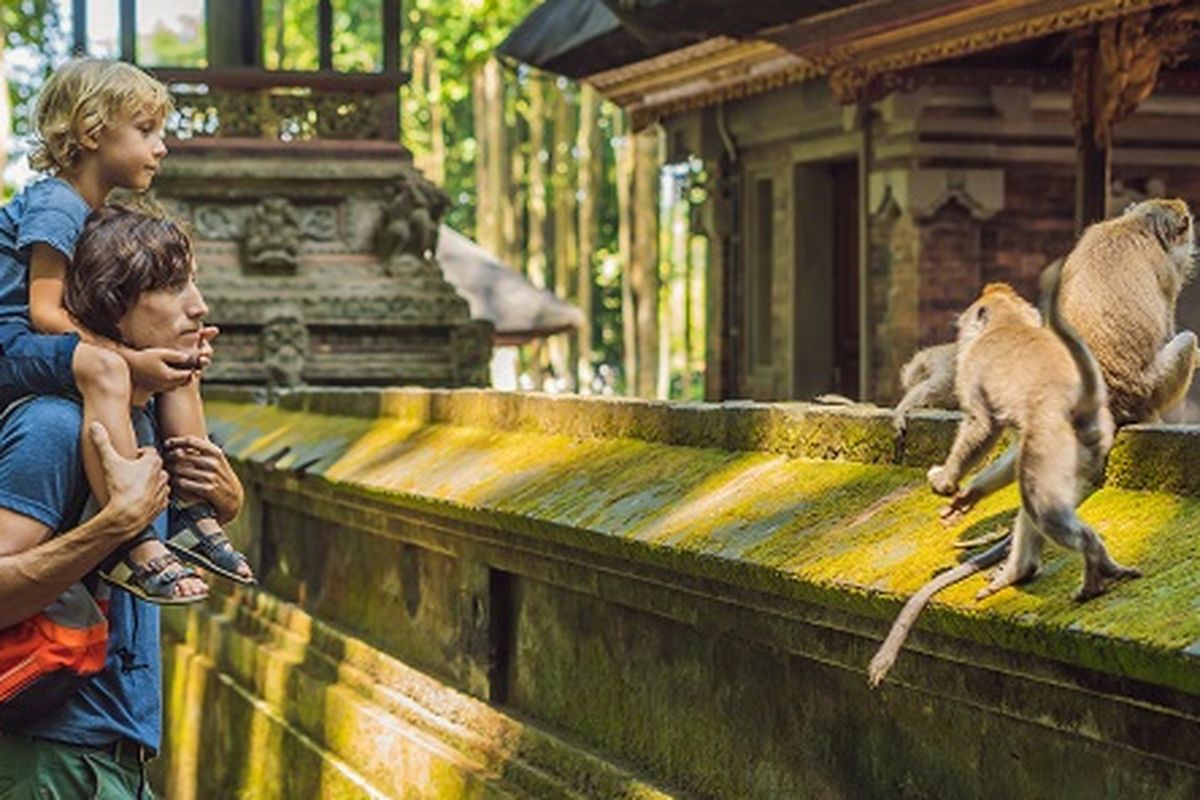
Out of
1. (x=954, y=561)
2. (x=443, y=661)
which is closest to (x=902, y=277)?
(x=443, y=661)

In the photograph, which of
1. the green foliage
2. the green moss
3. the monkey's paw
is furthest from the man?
the green foliage

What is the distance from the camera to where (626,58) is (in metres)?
20.6

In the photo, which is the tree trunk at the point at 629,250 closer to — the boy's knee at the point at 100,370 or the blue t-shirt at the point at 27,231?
the blue t-shirt at the point at 27,231

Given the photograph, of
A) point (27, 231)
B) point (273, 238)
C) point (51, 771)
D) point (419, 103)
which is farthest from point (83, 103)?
point (419, 103)

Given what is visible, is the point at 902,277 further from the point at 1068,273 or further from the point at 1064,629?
the point at 1064,629

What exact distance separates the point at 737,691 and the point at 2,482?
1532mm

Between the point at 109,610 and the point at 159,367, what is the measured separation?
44cm

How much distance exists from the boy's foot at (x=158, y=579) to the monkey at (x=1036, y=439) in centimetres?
109

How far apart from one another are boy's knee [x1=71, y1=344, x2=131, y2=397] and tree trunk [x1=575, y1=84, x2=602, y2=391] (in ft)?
133

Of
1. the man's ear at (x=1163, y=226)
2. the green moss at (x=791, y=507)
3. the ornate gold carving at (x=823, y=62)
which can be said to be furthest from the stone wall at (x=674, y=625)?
the ornate gold carving at (x=823, y=62)

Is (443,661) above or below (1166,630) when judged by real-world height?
below

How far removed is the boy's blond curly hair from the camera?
4.76 m

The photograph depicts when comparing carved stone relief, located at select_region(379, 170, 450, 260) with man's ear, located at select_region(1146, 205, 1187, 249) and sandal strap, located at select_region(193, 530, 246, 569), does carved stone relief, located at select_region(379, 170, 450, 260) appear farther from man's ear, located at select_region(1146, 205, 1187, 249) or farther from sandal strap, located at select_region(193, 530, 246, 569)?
sandal strap, located at select_region(193, 530, 246, 569)

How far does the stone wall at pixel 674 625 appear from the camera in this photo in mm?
3951
